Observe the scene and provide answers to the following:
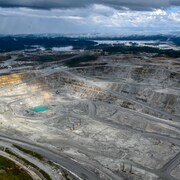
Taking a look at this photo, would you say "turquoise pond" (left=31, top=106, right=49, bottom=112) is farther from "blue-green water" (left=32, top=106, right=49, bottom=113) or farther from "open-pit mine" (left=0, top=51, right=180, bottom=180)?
"open-pit mine" (left=0, top=51, right=180, bottom=180)

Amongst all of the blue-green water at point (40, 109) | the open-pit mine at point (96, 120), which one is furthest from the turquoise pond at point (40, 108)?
the open-pit mine at point (96, 120)

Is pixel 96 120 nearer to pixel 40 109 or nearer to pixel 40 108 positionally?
pixel 40 109

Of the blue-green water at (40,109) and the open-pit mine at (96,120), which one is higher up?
the open-pit mine at (96,120)

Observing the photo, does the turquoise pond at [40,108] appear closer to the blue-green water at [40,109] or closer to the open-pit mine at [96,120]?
the blue-green water at [40,109]

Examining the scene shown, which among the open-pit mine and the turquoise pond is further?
the turquoise pond

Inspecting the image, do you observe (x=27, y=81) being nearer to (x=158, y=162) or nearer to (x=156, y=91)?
(x=156, y=91)

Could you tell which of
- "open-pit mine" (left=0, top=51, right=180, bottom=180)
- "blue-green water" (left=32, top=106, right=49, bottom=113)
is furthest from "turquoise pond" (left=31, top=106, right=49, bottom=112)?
"open-pit mine" (left=0, top=51, right=180, bottom=180)

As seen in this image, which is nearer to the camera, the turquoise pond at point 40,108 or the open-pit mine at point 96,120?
the open-pit mine at point 96,120

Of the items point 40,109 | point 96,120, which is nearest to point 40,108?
point 40,109
